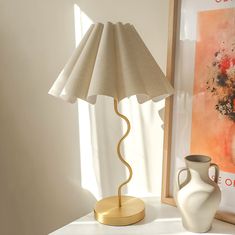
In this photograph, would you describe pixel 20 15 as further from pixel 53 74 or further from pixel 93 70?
pixel 93 70

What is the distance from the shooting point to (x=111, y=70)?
3.12ft

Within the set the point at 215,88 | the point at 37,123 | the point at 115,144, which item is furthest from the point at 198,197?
the point at 37,123

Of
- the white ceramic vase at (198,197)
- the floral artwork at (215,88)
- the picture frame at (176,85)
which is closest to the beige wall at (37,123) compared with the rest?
the picture frame at (176,85)

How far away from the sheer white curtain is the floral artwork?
0.20 m

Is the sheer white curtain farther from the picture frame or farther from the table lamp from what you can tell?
the table lamp

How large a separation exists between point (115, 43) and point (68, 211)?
36.3 inches

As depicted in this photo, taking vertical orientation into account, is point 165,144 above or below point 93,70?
below

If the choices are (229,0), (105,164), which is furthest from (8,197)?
(229,0)

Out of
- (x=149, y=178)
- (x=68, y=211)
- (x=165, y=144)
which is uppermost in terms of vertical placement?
(x=165, y=144)

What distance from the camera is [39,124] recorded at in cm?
162

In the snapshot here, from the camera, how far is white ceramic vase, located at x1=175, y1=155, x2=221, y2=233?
3.13ft

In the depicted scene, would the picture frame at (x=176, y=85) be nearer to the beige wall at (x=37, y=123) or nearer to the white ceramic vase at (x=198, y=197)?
the white ceramic vase at (x=198, y=197)

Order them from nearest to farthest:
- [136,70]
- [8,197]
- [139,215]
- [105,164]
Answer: [136,70] < [139,215] < [105,164] < [8,197]

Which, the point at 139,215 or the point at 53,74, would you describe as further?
the point at 53,74
